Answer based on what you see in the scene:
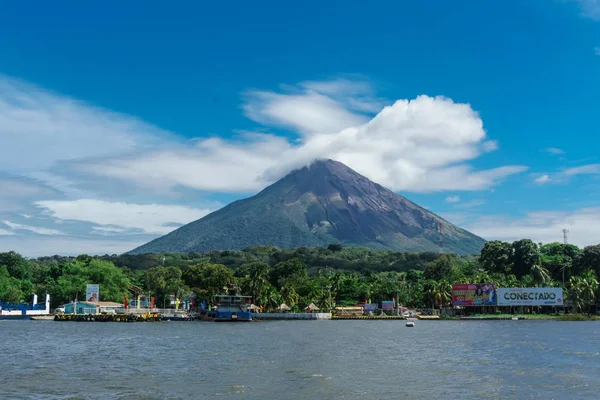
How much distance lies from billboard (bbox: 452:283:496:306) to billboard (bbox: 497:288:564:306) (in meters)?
1.92

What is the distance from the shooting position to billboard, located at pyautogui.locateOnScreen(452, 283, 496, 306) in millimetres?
139125

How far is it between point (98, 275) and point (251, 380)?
12481 cm

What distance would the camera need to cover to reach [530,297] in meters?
135

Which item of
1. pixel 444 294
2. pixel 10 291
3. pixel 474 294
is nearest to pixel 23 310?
pixel 10 291

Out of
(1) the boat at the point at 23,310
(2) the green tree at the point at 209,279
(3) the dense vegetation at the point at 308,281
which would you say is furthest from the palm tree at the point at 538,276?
(1) the boat at the point at 23,310

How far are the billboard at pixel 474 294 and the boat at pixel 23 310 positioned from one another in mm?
95992

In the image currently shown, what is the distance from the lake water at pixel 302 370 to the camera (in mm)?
33219

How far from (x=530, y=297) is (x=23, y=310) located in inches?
4512

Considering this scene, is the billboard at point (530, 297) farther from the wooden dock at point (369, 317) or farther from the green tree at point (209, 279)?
the green tree at point (209, 279)

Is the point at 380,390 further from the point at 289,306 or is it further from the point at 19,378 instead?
the point at 289,306

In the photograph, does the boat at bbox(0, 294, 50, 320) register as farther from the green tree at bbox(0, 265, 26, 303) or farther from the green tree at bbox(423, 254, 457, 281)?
the green tree at bbox(423, 254, 457, 281)

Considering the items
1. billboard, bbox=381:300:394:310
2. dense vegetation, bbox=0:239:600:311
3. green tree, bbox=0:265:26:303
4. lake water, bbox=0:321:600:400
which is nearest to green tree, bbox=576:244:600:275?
dense vegetation, bbox=0:239:600:311

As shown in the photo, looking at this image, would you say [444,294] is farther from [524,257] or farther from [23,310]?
[23,310]

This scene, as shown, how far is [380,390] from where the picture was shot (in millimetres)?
33812
